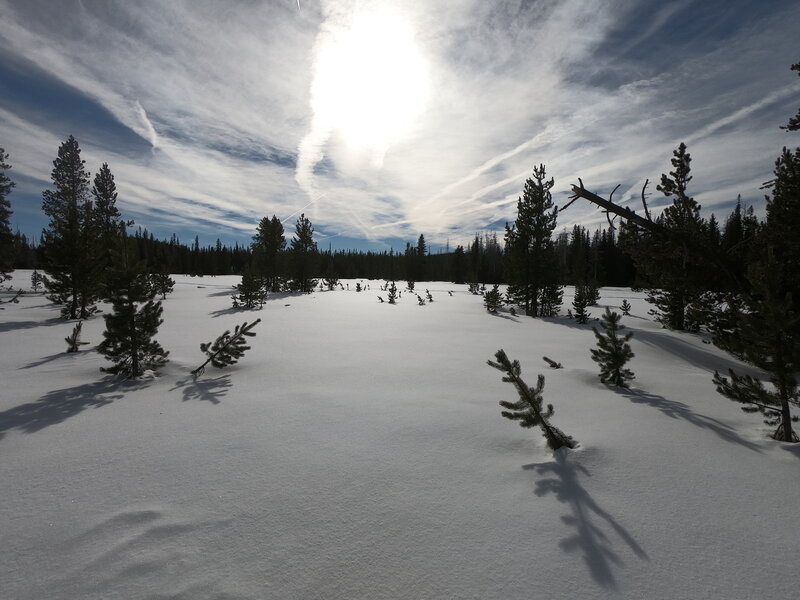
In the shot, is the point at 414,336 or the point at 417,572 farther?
the point at 414,336

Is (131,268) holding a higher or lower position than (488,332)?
higher

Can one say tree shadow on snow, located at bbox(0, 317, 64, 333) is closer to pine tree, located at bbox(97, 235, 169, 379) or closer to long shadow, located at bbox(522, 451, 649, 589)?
pine tree, located at bbox(97, 235, 169, 379)

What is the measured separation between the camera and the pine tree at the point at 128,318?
582 cm

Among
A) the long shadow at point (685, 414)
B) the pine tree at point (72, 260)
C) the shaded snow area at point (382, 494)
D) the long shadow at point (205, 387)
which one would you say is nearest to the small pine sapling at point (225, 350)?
the long shadow at point (205, 387)

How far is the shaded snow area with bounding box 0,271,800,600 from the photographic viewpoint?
1854mm

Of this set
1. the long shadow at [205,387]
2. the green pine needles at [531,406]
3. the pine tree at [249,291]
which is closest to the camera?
the green pine needles at [531,406]

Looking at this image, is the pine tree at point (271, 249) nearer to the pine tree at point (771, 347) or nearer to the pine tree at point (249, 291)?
the pine tree at point (249, 291)

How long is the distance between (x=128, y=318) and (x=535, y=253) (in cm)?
1952

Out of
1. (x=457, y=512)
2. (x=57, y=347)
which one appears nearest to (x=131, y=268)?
(x=57, y=347)

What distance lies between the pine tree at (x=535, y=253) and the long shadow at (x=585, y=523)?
1780cm

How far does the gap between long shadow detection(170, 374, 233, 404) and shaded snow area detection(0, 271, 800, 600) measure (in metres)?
0.05

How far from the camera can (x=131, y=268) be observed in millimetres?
5938

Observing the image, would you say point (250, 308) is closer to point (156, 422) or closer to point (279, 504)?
point (156, 422)

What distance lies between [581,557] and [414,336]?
8.81 m
